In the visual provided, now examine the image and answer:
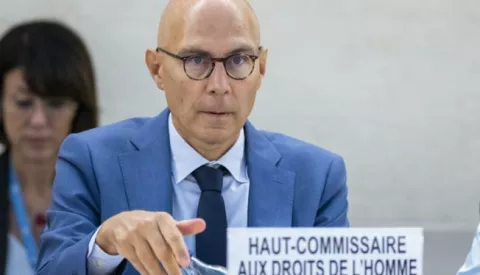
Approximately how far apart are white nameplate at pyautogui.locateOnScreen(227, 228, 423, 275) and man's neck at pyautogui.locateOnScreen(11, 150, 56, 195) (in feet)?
5.06

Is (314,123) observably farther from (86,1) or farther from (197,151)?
(197,151)

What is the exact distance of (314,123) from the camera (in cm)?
412

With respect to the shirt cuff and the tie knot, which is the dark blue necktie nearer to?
the tie knot

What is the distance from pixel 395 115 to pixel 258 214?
2373mm

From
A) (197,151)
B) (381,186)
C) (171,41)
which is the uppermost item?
(171,41)

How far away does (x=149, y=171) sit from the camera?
190cm

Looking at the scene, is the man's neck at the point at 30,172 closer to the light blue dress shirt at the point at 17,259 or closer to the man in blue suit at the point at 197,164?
the light blue dress shirt at the point at 17,259

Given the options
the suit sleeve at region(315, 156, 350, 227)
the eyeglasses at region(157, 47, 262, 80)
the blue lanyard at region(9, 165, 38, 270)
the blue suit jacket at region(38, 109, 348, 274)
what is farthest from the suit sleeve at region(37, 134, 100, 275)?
the blue lanyard at region(9, 165, 38, 270)

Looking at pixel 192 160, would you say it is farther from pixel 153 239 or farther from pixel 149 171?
pixel 153 239

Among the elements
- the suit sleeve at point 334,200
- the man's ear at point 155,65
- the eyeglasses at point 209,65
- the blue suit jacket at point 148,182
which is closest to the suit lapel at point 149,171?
the blue suit jacket at point 148,182

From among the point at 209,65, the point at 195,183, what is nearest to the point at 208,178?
the point at 195,183

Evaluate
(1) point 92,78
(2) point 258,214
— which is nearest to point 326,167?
(2) point 258,214

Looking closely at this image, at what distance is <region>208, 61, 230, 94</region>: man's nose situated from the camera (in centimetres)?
175

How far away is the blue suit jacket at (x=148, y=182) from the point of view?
72.9 inches
